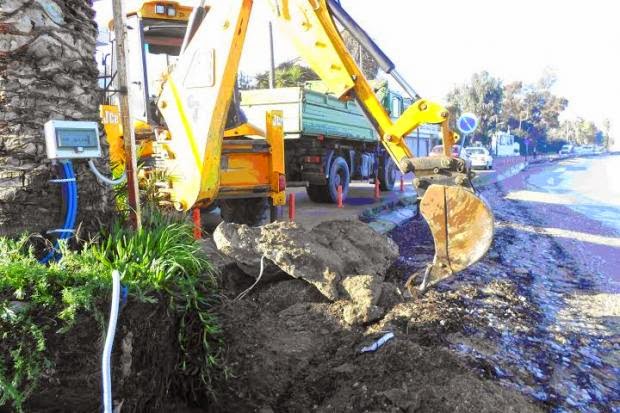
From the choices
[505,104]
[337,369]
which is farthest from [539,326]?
[505,104]

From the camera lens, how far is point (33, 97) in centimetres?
291

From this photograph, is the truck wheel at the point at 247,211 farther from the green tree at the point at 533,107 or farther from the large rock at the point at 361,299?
the green tree at the point at 533,107

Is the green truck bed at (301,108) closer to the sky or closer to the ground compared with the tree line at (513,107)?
closer to the ground

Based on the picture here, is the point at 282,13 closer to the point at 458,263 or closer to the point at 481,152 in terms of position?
the point at 458,263

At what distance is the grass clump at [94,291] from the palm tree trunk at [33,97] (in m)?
0.23

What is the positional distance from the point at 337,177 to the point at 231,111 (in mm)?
5993

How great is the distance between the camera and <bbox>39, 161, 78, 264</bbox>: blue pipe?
117 inches

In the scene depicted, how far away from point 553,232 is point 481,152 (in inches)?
853

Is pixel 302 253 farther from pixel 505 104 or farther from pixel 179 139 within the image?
pixel 505 104

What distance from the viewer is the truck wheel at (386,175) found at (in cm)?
1555

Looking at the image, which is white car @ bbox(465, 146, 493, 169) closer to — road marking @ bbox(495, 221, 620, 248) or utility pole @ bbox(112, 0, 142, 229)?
road marking @ bbox(495, 221, 620, 248)

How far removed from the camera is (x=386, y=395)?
2.94 m

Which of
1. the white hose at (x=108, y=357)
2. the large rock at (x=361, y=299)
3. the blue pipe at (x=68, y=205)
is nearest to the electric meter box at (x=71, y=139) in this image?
the blue pipe at (x=68, y=205)

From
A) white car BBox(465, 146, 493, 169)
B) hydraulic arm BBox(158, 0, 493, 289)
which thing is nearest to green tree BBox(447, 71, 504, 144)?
white car BBox(465, 146, 493, 169)
